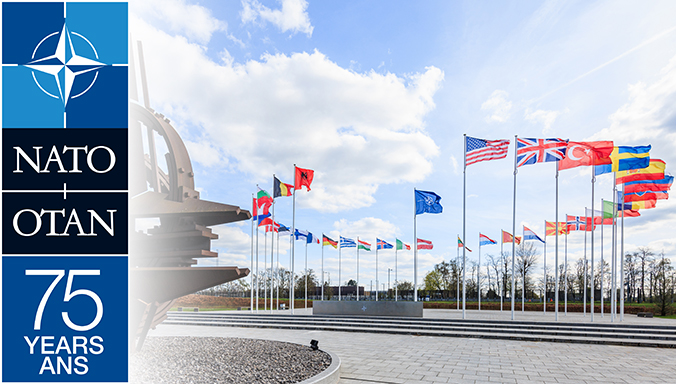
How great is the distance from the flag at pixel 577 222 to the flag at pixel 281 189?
19212mm

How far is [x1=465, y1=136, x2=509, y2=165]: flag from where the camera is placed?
19750mm

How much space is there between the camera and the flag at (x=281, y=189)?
954 inches

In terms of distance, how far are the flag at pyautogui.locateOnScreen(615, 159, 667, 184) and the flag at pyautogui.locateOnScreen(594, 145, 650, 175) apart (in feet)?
4.00

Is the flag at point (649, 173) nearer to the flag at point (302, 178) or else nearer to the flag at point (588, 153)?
the flag at point (588, 153)

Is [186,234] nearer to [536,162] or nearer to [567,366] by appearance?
[567,366]

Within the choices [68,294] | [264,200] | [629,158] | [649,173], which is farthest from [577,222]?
[68,294]

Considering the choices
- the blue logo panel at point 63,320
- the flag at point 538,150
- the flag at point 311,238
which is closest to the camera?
the blue logo panel at point 63,320

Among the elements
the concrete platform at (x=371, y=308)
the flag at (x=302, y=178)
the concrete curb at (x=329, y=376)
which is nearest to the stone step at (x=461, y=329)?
the concrete platform at (x=371, y=308)

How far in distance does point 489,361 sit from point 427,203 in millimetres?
13341

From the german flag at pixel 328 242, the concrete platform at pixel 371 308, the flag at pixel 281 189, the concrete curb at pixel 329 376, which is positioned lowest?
the concrete platform at pixel 371 308

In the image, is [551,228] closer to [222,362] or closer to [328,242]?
[328,242]

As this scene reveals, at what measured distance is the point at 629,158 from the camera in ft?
66.5

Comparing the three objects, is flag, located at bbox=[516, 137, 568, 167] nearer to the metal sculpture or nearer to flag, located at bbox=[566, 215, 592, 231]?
flag, located at bbox=[566, 215, 592, 231]

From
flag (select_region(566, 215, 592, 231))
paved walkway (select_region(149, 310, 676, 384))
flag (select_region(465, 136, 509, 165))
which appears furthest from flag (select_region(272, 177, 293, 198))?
flag (select_region(566, 215, 592, 231))
